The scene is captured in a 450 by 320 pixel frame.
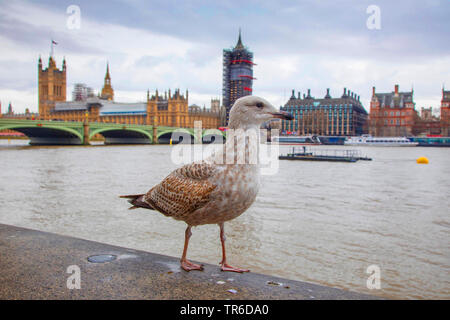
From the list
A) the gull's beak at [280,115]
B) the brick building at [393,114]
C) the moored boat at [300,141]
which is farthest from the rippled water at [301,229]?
the brick building at [393,114]

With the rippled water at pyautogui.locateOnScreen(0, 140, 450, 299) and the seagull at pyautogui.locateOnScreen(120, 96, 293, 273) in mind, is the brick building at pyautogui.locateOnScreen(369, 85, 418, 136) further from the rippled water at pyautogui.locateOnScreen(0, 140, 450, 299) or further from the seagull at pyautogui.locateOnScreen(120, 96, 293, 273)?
the seagull at pyautogui.locateOnScreen(120, 96, 293, 273)

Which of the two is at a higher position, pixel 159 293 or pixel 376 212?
pixel 159 293

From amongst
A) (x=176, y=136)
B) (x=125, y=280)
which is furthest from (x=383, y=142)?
(x=125, y=280)

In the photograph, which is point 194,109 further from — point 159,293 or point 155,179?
point 159,293

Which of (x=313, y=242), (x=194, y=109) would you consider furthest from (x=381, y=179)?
(x=194, y=109)

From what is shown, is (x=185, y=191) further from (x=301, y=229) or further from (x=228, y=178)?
(x=301, y=229)

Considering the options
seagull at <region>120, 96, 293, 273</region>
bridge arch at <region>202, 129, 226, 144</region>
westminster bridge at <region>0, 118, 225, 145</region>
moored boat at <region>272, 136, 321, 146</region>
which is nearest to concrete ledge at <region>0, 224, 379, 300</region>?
seagull at <region>120, 96, 293, 273</region>

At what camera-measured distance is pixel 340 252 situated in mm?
5695

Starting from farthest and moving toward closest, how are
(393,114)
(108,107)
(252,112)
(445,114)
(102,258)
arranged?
(108,107) → (393,114) → (445,114) → (102,258) → (252,112)

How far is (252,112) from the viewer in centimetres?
229

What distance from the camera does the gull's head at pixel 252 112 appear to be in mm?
2285

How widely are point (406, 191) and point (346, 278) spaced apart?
9.34m

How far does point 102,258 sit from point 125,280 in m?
0.45

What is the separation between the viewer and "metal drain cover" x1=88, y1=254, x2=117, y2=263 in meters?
2.48
